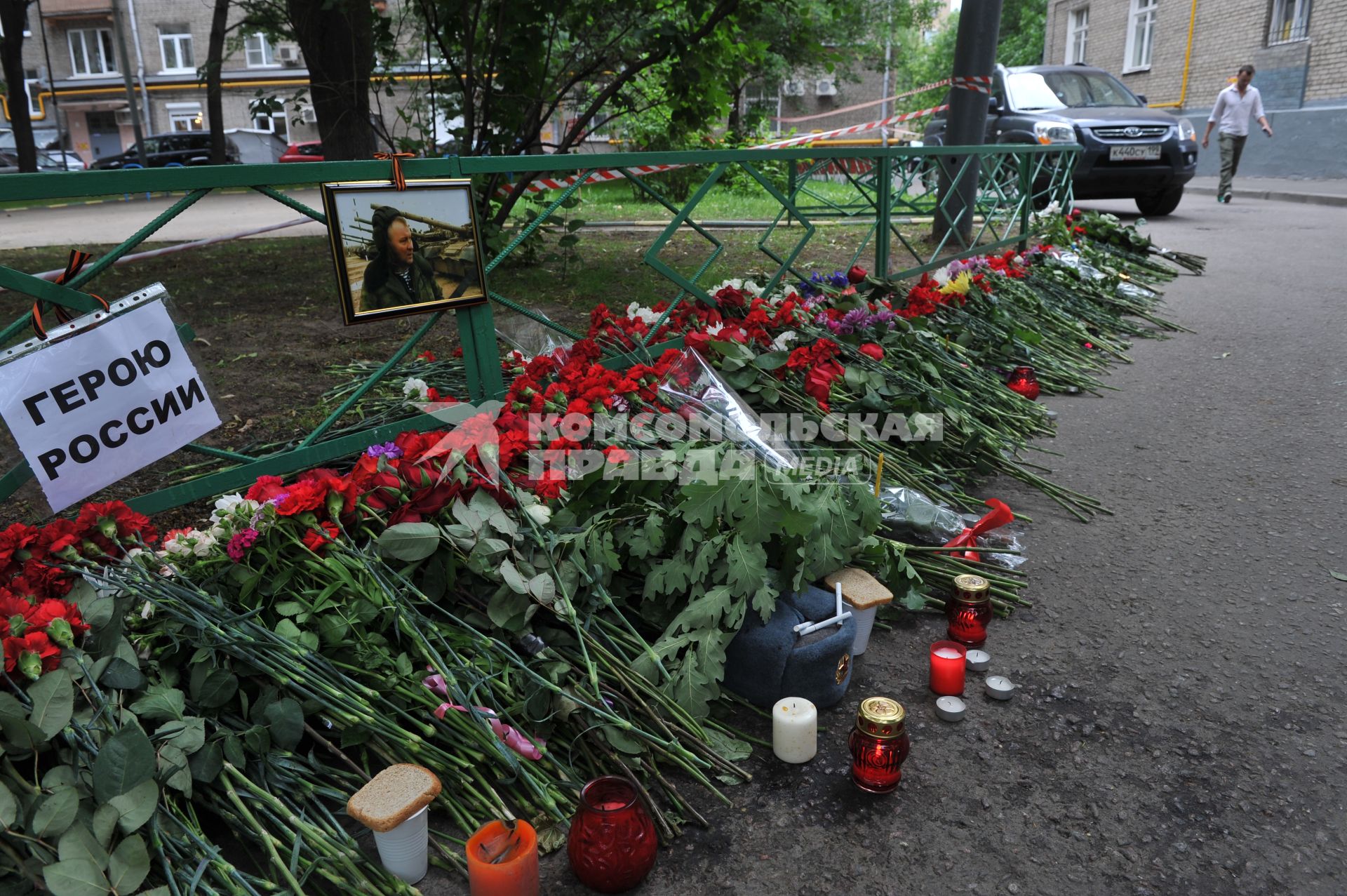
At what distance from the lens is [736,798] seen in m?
1.99

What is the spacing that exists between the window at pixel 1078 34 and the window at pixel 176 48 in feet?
109

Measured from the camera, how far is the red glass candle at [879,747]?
1937mm

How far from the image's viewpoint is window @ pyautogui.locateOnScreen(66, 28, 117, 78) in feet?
128

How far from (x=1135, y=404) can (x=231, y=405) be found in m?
4.37

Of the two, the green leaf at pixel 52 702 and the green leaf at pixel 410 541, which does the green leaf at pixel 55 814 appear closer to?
the green leaf at pixel 52 702

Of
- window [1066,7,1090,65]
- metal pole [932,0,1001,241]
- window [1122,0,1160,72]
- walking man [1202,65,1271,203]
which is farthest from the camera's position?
window [1066,7,1090,65]

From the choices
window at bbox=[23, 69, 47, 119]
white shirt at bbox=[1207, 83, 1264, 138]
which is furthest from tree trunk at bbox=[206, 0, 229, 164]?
window at bbox=[23, 69, 47, 119]

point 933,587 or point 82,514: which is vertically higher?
point 82,514

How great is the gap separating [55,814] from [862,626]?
1812mm

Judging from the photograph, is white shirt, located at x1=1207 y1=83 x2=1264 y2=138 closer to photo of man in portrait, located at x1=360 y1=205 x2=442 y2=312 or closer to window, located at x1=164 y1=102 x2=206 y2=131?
photo of man in portrait, located at x1=360 y1=205 x2=442 y2=312

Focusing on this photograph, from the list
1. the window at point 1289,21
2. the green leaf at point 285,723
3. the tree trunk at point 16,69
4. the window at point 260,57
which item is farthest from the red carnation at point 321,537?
the window at point 260,57

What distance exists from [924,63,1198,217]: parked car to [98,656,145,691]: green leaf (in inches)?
409

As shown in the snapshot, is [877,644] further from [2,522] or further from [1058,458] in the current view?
[2,522]

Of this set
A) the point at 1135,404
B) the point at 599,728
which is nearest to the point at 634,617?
the point at 599,728
